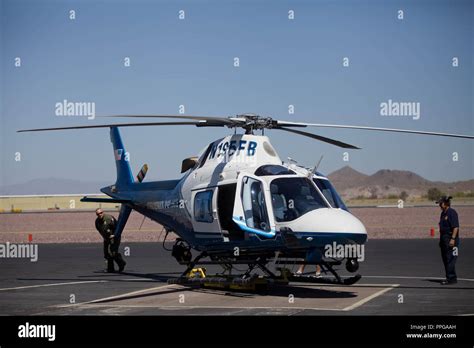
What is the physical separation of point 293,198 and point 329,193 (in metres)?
0.88

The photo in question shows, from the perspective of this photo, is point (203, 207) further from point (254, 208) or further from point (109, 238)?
point (109, 238)

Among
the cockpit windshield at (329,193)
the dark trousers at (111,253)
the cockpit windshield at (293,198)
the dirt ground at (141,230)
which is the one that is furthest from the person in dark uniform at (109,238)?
the cockpit windshield at (329,193)

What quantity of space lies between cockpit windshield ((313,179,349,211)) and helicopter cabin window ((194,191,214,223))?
2.60 m

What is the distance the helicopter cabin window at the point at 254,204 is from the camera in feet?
53.1

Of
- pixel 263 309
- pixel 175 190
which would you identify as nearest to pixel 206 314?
pixel 263 309

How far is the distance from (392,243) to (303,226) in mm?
20416

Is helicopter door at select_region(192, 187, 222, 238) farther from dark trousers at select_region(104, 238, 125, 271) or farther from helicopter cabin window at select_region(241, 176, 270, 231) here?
dark trousers at select_region(104, 238, 125, 271)

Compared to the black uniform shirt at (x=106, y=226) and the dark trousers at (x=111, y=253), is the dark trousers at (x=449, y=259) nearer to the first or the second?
the dark trousers at (x=111, y=253)

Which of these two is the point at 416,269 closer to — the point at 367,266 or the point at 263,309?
the point at 367,266

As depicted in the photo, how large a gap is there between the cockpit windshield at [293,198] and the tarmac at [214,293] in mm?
1778

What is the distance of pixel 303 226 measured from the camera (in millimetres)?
15469

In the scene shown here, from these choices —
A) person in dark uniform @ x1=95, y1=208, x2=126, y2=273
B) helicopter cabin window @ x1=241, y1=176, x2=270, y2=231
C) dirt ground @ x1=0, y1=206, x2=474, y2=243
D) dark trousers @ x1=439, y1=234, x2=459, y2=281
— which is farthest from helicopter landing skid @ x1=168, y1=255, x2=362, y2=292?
dirt ground @ x1=0, y1=206, x2=474, y2=243

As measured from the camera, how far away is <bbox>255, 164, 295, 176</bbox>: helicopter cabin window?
1647 cm

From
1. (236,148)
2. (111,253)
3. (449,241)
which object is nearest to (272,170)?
(236,148)
